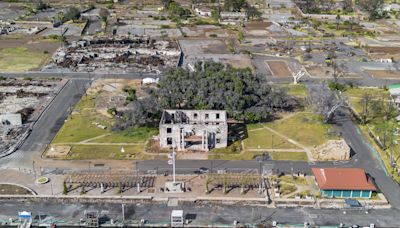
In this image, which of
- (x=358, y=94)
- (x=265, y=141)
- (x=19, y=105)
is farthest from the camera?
(x=358, y=94)

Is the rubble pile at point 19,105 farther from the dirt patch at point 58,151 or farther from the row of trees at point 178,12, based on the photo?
the row of trees at point 178,12

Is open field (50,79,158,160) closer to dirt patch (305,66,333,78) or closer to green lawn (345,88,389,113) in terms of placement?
green lawn (345,88,389,113)

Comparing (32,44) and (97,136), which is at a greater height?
(32,44)

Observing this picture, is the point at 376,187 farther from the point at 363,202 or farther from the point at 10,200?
the point at 10,200

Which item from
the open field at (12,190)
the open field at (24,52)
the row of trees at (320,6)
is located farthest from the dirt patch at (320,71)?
the open field at (12,190)

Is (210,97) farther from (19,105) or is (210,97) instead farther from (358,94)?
(19,105)

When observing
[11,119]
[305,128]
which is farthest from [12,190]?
[305,128]
